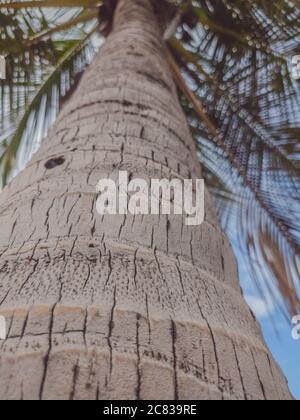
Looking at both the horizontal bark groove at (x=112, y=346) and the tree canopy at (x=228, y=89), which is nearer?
the horizontal bark groove at (x=112, y=346)

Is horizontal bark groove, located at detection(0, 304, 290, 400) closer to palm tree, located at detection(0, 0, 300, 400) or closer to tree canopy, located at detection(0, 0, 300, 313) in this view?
palm tree, located at detection(0, 0, 300, 400)

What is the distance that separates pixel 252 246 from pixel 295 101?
1.20 meters

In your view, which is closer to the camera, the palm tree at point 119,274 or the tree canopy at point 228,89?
the palm tree at point 119,274

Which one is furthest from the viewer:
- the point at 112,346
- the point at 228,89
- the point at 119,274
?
the point at 228,89

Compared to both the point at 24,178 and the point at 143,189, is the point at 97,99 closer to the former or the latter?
the point at 24,178

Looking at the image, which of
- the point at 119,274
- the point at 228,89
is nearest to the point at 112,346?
the point at 119,274

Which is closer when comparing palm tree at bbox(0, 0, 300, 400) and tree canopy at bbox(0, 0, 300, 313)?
palm tree at bbox(0, 0, 300, 400)

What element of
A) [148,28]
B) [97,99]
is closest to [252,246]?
[148,28]

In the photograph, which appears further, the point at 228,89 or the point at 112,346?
the point at 228,89

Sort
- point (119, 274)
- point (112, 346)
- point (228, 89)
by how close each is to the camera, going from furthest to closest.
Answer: point (228, 89) → point (119, 274) → point (112, 346)

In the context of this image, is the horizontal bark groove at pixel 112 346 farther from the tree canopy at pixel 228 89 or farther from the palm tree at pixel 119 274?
the tree canopy at pixel 228 89

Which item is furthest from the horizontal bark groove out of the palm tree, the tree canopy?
the tree canopy

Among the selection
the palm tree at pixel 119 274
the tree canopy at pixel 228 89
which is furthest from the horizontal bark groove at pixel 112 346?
the tree canopy at pixel 228 89

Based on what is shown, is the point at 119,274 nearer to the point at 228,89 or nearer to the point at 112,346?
the point at 112,346
